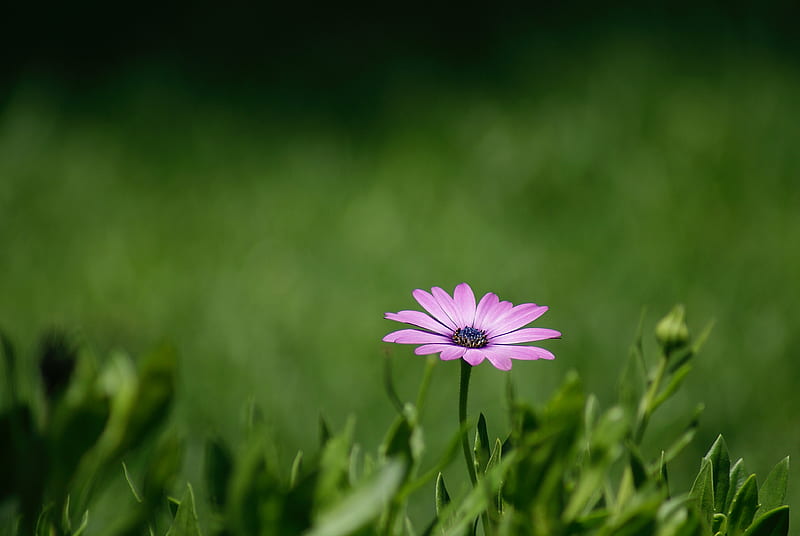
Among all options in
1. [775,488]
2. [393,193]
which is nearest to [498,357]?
[775,488]

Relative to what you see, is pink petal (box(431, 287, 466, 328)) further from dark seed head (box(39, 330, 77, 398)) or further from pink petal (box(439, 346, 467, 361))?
dark seed head (box(39, 330, 77, 398))

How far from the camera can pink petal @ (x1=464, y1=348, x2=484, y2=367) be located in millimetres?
466

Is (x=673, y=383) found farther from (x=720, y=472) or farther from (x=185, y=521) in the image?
(x=185, y=521)

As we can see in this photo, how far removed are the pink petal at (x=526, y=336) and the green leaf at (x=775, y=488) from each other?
0.62 ft

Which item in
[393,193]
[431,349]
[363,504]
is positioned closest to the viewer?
[363,504]

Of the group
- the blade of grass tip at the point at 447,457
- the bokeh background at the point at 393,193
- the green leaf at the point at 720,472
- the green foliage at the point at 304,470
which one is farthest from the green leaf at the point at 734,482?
the bokeh background at the point at 393,193

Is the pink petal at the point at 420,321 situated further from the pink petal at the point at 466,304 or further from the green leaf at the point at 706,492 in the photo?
the green leaf at the point at 706,492

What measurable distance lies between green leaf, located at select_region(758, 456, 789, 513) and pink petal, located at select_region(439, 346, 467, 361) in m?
0.24

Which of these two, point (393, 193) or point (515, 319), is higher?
point (393, 193)

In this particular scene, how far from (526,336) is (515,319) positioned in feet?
0.10

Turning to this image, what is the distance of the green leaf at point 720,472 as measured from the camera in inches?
21.9

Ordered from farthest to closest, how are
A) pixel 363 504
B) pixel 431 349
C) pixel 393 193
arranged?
pixel 393 193, pixel 431 349, pixel 363 504

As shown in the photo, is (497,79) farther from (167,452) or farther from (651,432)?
(167,452)

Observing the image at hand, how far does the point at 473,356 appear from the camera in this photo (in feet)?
1.55
